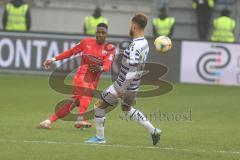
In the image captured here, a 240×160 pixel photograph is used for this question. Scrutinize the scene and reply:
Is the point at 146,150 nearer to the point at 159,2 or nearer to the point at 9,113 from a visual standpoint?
the point at 9,113

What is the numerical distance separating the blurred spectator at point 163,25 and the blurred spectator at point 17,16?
176 inches

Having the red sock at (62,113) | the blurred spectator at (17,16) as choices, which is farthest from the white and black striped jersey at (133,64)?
the blurred spectator at (17,16)

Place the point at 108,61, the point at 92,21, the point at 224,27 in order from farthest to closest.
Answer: the point at 224,27 → the point at 92,21 → the point at 108,61

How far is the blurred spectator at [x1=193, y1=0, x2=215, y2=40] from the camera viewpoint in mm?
27641

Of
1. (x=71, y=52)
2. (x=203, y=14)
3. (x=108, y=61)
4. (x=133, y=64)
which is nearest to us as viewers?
(x=133, y=64)

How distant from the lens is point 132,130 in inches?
568

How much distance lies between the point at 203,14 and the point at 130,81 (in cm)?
1615

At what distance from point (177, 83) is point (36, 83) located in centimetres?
451

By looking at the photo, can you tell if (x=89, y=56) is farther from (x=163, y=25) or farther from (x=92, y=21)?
(x=163, y=25)

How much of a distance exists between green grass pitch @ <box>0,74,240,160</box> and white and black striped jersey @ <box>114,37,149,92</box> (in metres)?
0.98

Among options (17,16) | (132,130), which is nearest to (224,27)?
(17,16)

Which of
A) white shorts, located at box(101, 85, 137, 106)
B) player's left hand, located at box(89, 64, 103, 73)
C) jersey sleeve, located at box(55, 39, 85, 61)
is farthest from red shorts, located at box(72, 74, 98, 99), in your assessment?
white shorts, located at box(101, 85, 137, 106)

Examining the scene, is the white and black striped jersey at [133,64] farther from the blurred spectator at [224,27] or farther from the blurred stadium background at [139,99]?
the blurred spectator at [224,27]

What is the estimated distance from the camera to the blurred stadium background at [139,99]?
11.9m
